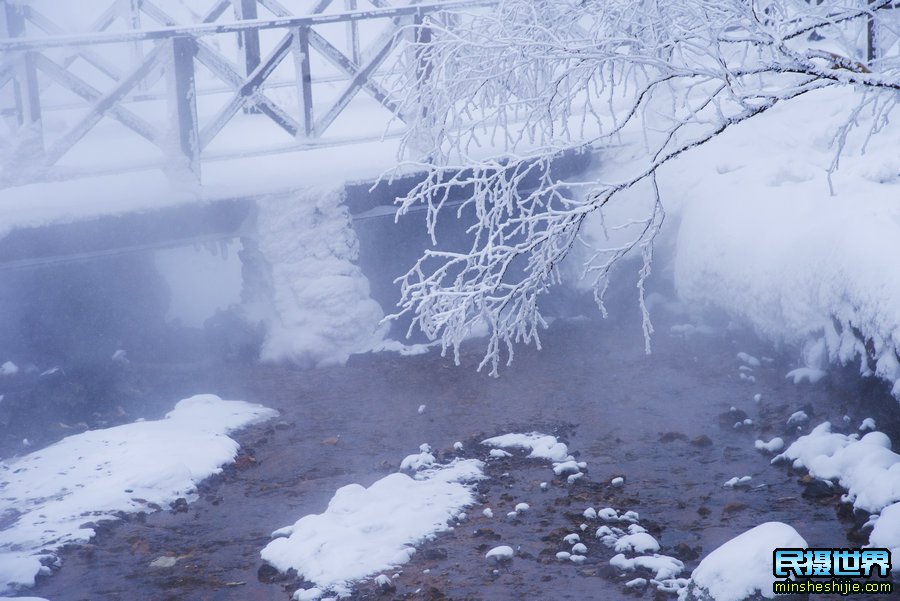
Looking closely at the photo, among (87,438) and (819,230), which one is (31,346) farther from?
(819,230)

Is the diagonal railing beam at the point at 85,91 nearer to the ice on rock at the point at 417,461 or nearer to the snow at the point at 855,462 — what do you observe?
the ice on rock at the point at 417,461

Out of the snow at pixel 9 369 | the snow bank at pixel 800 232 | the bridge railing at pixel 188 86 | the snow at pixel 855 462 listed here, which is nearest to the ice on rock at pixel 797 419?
the snow at pixel 855 462

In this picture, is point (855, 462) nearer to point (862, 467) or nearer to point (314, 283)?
point (862, 467)

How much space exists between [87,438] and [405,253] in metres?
3.93

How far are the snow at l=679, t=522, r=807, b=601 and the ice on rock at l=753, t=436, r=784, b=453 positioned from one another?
200cm

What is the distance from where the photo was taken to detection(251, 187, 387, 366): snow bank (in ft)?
26.6

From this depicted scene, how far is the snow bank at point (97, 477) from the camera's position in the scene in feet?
15.5

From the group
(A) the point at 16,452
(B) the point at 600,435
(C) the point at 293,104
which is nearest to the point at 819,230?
(B) the point at 600,435

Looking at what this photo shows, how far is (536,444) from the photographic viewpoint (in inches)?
230

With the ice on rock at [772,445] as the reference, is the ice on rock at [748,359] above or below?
above

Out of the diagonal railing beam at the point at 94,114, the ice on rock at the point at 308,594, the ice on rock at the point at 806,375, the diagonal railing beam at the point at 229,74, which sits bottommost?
the ice on rock at the point at 308,594

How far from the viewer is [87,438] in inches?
245

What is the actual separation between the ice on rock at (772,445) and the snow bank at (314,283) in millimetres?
3913

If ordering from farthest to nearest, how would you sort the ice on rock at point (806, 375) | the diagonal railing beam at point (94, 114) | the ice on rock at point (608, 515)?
the diagonal railing beam at point (94, 114)
the ice on rock at point (806, 375)
the ice on rock at point (608, 515)
